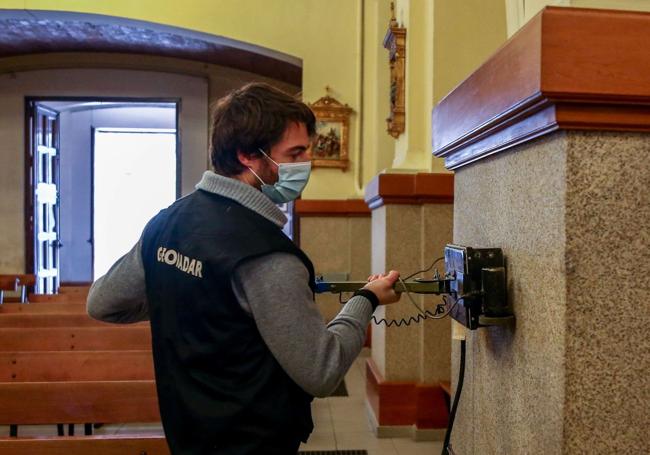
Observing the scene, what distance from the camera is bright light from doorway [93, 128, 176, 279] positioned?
12.3 m

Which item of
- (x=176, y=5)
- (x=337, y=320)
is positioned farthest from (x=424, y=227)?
(x=176, y=5)

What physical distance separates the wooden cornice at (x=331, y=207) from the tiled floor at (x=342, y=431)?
2.18 metres

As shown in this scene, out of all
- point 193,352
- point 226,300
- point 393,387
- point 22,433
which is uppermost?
point 226,300

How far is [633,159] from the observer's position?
0.84 meters

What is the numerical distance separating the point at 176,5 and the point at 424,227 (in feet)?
15.2

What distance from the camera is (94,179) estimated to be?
1062cm

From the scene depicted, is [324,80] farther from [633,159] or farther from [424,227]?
[633,159]

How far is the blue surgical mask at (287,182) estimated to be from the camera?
1.33 meters

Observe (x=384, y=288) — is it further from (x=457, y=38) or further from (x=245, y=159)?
(x=457, y=38)

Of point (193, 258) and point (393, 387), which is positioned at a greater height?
point (193, 258)

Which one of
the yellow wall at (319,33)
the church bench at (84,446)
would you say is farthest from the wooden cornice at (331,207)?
the church bench at (84,446)

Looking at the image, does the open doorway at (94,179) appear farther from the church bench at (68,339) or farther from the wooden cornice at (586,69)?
the wooden cornice at (586,69)

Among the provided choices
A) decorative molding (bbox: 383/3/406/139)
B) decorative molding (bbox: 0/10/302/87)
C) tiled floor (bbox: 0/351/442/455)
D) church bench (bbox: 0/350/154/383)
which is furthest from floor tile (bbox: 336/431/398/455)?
decorative molding (bbox: 0/10/302/87)

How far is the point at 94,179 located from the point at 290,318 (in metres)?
10.4
